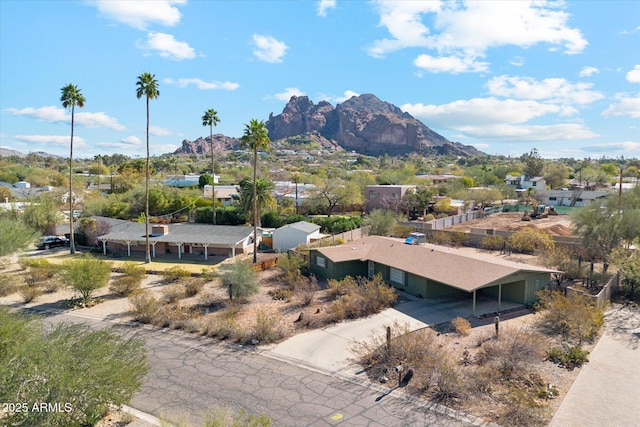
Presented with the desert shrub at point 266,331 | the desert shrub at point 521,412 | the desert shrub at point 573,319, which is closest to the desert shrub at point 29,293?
the desert shrub at point 266,331

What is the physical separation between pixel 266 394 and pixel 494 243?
2992cm

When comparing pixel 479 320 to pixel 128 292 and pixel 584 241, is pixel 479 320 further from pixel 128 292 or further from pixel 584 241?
pixel 128 292

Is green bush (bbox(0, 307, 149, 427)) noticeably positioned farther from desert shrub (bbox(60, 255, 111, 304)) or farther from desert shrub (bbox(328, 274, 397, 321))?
desert shrub (bbox(60, 255, 111, 304))

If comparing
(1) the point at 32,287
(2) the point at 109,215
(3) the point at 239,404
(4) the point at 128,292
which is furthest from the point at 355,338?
(2) the point at 109,215

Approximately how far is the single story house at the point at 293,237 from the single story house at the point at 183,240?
2494 mm

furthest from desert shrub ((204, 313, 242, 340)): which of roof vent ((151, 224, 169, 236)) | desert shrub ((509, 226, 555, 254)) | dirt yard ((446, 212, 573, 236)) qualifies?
dirt yard ((446, 212, 573, 236))

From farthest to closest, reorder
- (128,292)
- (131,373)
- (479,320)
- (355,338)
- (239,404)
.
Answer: (128,292) → (479,320) → (355,338) → (239,404) → (131,373)

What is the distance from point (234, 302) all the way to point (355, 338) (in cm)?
861

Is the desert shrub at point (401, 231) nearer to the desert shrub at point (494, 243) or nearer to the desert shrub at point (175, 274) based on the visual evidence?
the desert shrub at point (494, 243)

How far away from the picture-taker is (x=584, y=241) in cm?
3156

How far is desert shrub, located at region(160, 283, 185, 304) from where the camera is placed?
25.2m

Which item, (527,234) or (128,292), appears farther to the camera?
(527,234)

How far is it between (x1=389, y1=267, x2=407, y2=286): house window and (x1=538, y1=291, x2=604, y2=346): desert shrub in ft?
25.9

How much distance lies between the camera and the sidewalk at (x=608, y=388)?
1263 cm
